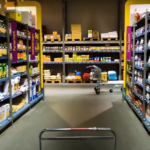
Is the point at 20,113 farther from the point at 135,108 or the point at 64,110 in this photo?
the point at 135,108

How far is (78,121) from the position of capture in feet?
17.5

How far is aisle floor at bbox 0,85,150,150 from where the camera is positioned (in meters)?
3.89

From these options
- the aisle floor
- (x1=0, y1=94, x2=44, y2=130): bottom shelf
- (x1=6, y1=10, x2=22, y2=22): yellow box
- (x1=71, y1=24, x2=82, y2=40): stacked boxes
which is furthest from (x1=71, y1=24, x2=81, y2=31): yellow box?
(x1=6, y1=10, x2=22, y2=22): yellow box

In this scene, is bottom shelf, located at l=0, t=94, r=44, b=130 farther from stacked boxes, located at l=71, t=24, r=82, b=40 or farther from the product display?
stacked boxes, located at l=71, t=24, r=82, b=40

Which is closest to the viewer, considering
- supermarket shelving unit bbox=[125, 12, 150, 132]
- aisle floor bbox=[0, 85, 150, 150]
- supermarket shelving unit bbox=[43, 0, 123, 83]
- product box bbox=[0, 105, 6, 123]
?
aisle floor bbox=[0, 85, 150, 150]

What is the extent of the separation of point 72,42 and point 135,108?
20.2ft

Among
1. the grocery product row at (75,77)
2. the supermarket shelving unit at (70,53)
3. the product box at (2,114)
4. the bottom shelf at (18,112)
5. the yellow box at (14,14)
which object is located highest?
the yellow box at (14,14)

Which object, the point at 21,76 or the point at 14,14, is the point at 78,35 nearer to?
the point at 21,76

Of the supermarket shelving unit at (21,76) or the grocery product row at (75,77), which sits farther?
the grocery product row at (75,77)

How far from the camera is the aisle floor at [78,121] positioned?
389 centimetres

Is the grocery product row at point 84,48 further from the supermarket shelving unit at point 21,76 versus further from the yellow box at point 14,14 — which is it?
the yellow box at point 14,14

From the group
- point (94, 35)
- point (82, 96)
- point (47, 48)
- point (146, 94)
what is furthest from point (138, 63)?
point (47, 48)

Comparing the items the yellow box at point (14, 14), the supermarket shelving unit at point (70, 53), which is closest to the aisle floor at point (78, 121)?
the yellow box at point (14, 14)

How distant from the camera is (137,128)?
4.77 meters
